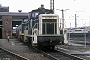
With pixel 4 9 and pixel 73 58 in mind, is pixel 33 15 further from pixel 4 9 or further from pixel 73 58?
pixel 4 9

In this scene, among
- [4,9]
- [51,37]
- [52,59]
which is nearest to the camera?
[52,59]

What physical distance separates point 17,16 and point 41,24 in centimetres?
4436

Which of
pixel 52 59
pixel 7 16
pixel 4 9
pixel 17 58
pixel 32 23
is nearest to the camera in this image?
pixel 52 59

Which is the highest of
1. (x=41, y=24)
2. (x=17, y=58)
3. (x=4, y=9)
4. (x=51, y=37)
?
(x=4, y=9)

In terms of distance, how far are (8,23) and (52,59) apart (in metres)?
50.6

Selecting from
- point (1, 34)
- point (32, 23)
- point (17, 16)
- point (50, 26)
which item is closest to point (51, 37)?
point (50, 26)

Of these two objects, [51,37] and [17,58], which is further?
[51,37]

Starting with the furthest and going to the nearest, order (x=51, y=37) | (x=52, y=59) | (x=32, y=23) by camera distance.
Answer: (x=32, y=23) < (x=51, y=37) < (x=52, y=59)

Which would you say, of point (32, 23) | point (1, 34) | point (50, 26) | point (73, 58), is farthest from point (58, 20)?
point (1, 34)

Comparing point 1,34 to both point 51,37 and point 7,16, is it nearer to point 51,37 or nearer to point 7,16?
point 7,16

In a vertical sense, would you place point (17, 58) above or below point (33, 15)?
below

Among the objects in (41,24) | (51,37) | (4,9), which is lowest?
(51,37)

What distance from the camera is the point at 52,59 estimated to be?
12258mm

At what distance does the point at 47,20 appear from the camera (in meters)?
17.6
